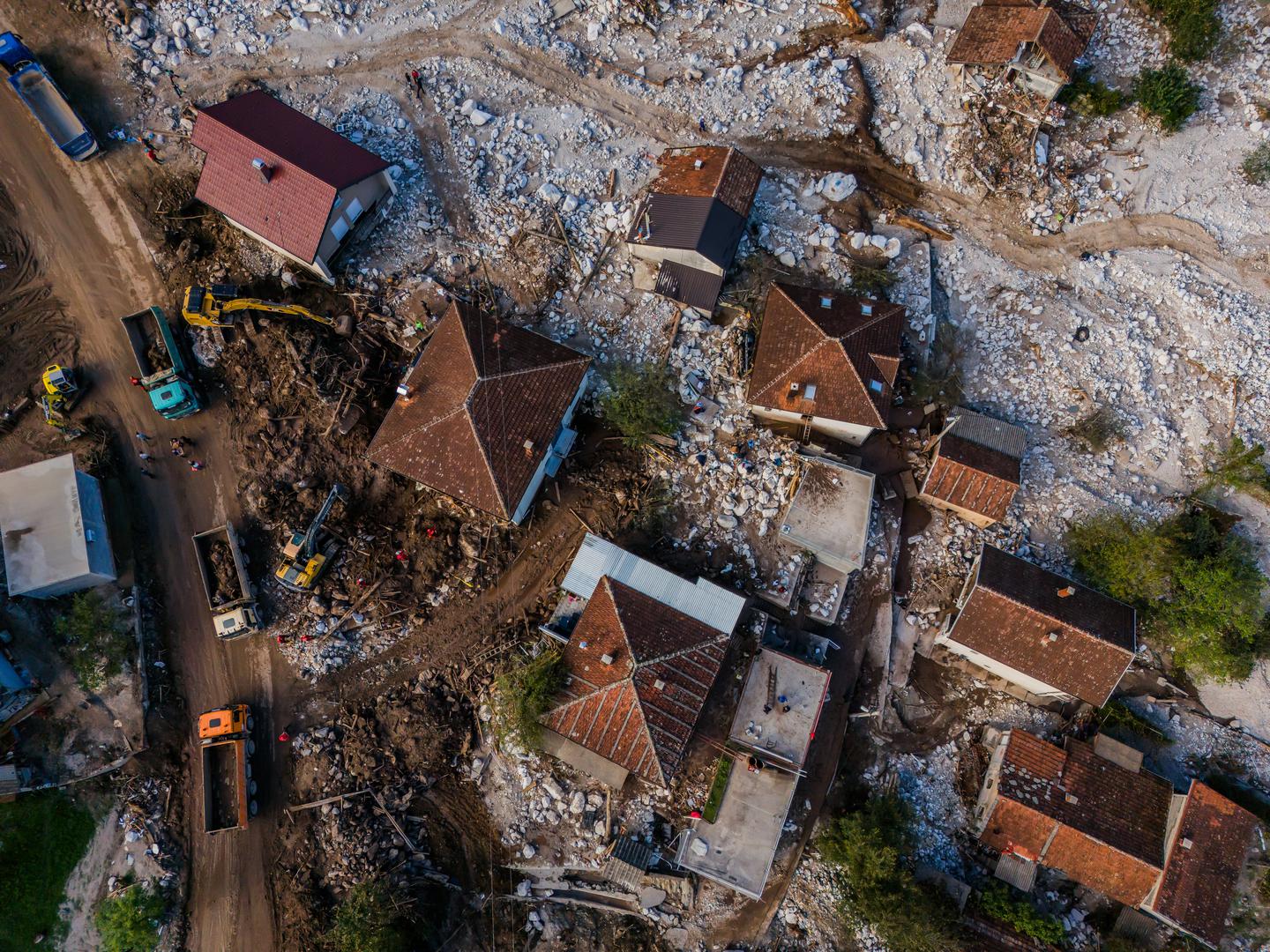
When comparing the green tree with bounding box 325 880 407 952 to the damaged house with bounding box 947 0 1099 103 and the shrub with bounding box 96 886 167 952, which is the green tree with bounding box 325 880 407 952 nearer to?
the shrub with bounding box 96 886 167 952

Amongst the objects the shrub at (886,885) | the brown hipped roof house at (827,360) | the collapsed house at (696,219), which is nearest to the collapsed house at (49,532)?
the collapsed house at (696,219)

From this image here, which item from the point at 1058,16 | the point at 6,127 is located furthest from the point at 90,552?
the point at 1058,16

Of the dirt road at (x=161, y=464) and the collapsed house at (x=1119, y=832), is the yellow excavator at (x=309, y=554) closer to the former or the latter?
the dirt road at (x=161, y=464)

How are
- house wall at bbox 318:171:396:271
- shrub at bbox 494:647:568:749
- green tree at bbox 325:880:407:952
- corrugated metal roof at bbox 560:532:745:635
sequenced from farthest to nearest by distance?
house wall at bbox 318:171:396:271, corrugated metal roof at bbox 560:532:745:635, shrub at bbox 494:647:568:749, green tree at bbox 325:880:407:952

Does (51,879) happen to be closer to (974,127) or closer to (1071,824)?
(1071,824)

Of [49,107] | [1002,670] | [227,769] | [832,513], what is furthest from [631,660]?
[49,107]

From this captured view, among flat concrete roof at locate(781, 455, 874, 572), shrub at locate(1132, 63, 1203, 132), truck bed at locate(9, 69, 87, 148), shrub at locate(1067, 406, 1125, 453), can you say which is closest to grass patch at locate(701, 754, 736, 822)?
flat concrete roof at locate(781, 455, 874, 572)
